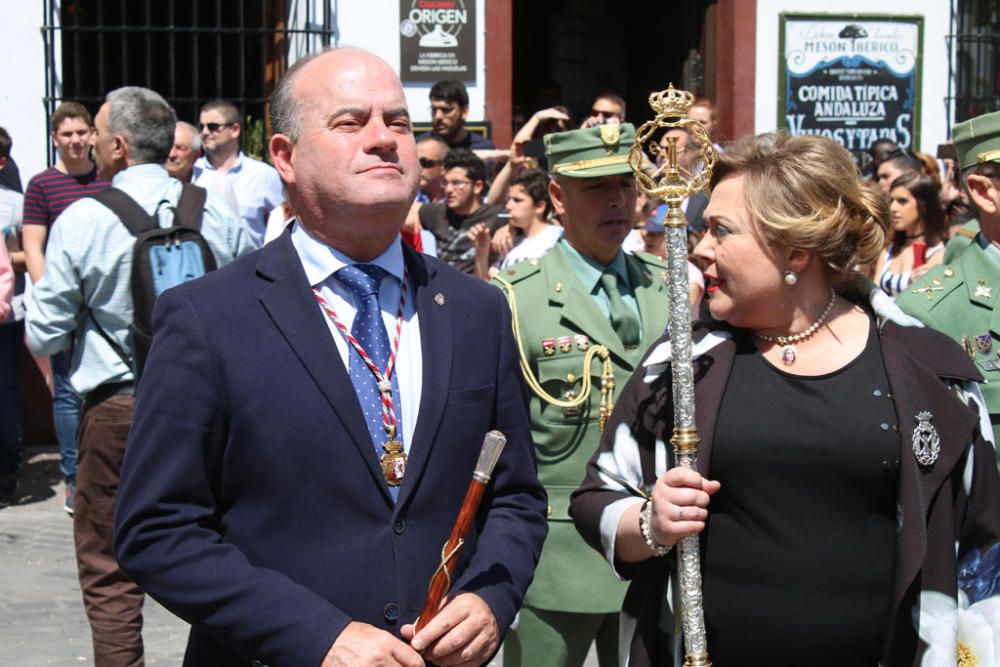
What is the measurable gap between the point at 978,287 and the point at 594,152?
1.33m

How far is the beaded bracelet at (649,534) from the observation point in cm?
286

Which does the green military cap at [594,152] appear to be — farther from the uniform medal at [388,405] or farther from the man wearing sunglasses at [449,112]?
the man wearing sunglasses at [449,112]

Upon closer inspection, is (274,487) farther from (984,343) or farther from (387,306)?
(984,343)

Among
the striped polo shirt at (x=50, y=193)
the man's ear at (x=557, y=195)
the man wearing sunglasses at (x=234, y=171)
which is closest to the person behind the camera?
the man's ear at (x=557, y=195)

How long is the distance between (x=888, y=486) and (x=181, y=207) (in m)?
3.09

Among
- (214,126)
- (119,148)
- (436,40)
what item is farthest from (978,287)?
(436,40)

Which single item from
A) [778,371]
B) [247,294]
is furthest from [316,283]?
[778,371]

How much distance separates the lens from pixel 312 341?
2.62 meters

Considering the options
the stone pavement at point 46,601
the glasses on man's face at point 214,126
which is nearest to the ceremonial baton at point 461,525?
the stone pavement at point 46,601

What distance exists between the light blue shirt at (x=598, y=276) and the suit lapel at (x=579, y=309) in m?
0.04

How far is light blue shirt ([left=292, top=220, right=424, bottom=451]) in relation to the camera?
2711 mm

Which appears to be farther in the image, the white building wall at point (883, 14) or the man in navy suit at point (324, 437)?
the white building wall at point (883, 14)

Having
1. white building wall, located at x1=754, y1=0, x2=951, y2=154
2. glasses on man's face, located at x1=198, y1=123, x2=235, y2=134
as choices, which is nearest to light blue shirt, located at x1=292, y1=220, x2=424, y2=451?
glasses on man's face, located at x1=198, y1=123, x2=235, y2=134

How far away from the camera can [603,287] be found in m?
4.42
